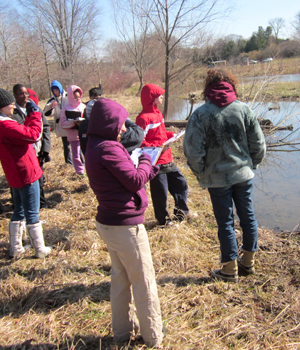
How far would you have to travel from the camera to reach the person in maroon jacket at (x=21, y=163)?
11.0ft

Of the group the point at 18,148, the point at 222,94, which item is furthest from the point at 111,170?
the point at 18,148

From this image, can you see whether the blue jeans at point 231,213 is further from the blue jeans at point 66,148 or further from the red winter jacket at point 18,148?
the blue jeans at point 66,148

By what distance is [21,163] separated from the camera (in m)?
3.47

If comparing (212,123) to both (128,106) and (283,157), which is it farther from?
(128,106)

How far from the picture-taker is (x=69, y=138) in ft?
19.2

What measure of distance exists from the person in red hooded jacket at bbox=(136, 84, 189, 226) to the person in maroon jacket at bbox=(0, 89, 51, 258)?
1346 mm

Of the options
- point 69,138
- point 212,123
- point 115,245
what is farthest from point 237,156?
point 69,138

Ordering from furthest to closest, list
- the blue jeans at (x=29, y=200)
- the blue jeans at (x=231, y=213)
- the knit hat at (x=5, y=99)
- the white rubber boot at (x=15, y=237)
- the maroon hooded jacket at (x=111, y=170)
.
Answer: the white rubber boot at (x=15, y=237) < the blue jeans at (x=29, y=200) < the knit hat at (x=5, y=99) < the blue jeans at (x=231, y=213) < the maroon hooded jacket at (x=111, y=170)

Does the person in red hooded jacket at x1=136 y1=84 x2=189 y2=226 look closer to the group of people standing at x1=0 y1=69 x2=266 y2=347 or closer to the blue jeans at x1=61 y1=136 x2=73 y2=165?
the group of people standing at x1=0 y1=69 x2=266 y2=347

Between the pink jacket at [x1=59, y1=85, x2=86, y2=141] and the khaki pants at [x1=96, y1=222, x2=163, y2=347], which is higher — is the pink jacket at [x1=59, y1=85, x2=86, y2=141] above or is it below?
above

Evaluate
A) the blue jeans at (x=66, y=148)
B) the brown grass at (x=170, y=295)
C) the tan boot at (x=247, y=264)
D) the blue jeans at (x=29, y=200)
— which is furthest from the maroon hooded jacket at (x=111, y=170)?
the blue jeans at (x=66, y=148)

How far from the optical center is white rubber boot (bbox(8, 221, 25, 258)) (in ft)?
12.4

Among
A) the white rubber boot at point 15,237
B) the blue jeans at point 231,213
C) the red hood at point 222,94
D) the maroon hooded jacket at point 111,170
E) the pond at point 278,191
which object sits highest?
the red hood at point 222,94

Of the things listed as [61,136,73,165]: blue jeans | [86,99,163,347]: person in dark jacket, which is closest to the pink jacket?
[61,136,73,165]: blue jeans
